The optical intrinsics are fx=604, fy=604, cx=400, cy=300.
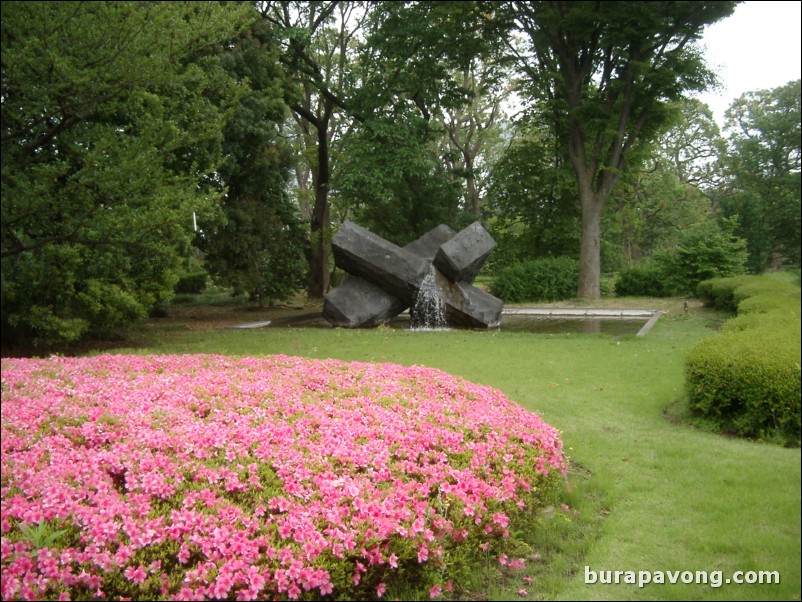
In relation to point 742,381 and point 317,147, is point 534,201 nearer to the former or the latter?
point 317,147

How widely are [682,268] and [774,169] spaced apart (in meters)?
12.6

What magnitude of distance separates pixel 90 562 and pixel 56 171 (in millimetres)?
1681

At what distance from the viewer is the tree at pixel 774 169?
3.45 feet

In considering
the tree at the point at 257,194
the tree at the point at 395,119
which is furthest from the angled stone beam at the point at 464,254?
the tree at the point at 257,194

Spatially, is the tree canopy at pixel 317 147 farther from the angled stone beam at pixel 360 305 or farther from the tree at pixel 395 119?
the angled stone beam at pixel 360 305

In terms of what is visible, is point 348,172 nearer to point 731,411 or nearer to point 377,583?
point 731,411

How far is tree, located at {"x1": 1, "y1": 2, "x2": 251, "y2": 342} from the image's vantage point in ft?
6.45

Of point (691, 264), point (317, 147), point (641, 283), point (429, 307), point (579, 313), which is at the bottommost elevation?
point (579, 313)

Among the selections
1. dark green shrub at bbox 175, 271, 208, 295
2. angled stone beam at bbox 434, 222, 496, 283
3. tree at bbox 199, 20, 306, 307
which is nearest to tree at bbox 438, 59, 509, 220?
tree at bbox 199, 20, 306, 307

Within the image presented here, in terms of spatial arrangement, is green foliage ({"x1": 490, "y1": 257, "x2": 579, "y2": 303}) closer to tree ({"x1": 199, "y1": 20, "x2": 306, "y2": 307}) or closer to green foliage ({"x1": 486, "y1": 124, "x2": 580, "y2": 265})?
green foliage ({"x1": 486, "y1": 124, "x2": 580, "y2": 265})

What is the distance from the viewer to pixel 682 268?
41.7 ft

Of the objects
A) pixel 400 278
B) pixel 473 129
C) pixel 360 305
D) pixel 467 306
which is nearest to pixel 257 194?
pixel 360 305

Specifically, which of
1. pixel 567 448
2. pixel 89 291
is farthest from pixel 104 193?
pixel 567 448

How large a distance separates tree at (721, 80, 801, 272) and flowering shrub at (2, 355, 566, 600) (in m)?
1.77
